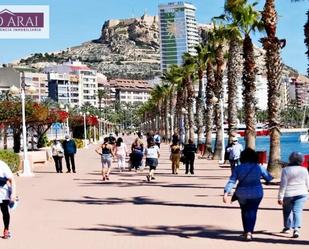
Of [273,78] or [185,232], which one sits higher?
[273,78]

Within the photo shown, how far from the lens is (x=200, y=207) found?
40.6ft

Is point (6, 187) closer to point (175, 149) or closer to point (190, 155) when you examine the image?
point (190, 155)

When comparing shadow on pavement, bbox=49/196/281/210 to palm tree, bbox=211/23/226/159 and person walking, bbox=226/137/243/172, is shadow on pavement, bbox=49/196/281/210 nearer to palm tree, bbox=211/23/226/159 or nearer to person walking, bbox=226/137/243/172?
person walking, bbox=226/137/243/172

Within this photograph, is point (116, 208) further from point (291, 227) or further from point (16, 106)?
point (16, 106)

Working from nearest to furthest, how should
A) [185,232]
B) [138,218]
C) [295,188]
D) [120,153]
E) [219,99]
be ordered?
[295,188], [185,232], [138,218], [120,153], [219,99]

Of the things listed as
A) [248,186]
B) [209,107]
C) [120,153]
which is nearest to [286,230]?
[248,186]

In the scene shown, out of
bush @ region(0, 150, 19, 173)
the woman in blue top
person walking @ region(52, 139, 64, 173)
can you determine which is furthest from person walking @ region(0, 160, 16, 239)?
person walking @ region(52, 139, 64, 173)

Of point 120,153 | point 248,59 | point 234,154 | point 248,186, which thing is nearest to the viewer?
point 248,186

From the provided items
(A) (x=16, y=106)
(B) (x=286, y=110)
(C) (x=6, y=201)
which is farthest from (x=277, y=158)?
(B) (x=286, y=110)

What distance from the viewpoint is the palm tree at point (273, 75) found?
1795 centimetres

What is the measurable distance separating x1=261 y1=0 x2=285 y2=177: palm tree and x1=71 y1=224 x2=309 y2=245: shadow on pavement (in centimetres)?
912

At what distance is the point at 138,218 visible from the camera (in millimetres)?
10953

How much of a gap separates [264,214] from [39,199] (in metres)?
6.10

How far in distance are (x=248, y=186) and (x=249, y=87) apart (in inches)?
534
